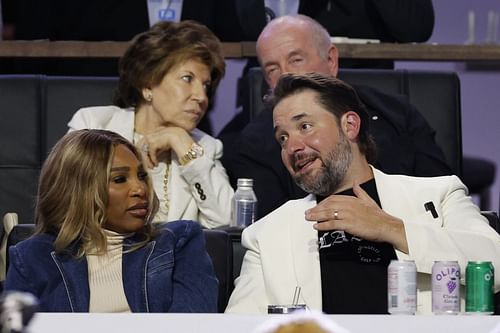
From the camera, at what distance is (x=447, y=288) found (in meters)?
2.38

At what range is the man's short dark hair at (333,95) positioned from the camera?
2.87m

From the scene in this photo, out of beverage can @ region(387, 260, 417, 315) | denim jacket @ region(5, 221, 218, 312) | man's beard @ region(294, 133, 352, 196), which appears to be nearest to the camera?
beverage can @ region(387, 260, 417, 315)

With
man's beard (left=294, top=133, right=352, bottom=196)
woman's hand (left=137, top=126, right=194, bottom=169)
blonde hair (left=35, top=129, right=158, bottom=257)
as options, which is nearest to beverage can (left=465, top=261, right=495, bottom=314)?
man's beard (left=294, top=133, right=352, bottom=196)

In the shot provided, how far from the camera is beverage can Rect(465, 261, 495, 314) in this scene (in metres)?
2.36

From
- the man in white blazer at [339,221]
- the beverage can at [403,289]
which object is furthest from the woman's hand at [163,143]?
the beverage can at [403,289]

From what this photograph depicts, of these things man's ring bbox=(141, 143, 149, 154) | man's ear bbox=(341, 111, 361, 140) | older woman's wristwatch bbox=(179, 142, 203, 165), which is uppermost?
man's ear bbox=(341, 111, 361, 140)

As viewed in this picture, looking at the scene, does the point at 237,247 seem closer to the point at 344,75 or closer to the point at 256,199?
the point at 256,199

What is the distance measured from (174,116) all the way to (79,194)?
0.90 m

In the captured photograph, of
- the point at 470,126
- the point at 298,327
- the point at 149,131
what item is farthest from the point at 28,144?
the point at 298,327

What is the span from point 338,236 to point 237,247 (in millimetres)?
282

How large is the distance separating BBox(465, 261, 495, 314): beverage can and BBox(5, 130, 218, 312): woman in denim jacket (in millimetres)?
578

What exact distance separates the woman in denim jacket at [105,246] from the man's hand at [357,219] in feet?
0.92

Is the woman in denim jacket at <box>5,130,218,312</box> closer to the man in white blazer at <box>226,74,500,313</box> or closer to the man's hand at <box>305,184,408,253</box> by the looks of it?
the man in white blazer at <box>226,74,500,313</box>

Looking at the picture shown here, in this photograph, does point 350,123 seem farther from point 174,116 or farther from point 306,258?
point 174,116
